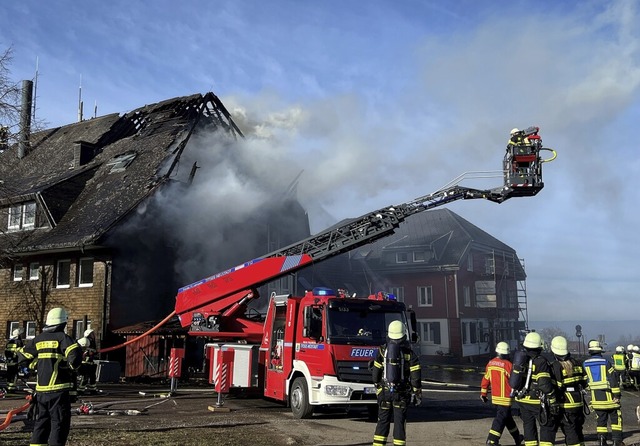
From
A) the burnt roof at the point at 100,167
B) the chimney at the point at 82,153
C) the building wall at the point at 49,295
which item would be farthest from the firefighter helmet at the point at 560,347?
the chimney at the point at 82,153

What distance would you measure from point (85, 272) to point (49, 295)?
185 centimetres

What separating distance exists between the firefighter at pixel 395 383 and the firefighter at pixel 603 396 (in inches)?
112

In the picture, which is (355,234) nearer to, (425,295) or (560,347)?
(560,347)

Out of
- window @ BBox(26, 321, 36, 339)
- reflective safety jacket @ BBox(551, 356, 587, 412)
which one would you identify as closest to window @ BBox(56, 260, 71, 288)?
window @ BBox(26, 321, 36, 339)

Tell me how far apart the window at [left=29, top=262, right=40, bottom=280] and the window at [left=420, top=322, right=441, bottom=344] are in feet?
78.7

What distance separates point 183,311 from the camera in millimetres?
14438

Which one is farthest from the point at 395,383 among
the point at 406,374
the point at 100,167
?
the point at 100,167

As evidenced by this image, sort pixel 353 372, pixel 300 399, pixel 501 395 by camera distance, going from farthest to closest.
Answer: pixel 300 399 → pixel 353 372 → pixel 501 395

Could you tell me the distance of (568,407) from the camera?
7141mm

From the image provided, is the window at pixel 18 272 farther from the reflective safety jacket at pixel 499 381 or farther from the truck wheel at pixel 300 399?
the reflective safety jacket at pixel 499 381

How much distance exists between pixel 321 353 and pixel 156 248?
39.7 ft

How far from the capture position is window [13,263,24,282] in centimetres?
2224

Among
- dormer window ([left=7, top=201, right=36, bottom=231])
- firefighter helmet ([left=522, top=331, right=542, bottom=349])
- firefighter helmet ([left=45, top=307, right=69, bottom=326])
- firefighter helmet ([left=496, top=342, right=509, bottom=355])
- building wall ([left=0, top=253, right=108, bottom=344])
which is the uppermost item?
dormer window ([left=7, top=201, right=36, bottom=231])

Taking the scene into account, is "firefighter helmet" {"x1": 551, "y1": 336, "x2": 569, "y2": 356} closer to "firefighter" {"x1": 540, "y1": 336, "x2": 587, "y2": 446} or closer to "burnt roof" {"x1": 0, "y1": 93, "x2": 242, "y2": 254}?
"firefighter" {"x1": 540, "y1": 336, "x2": 587, "y2": 446}
